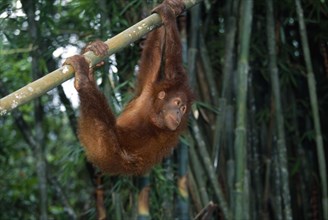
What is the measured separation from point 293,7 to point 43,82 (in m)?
2.89

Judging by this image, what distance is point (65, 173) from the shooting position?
179 inches

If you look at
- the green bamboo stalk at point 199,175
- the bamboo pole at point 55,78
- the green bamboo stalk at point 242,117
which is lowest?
the green bamboo stalk at point 199,175

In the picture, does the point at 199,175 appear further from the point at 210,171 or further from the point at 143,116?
the point at 143,116

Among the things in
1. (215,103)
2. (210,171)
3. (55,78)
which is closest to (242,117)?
(210,171)

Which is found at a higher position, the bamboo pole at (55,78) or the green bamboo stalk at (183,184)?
the bamboo pole at (55,78)

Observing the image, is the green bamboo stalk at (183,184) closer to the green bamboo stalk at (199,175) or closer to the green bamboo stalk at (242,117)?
the green bamboo stalk at (199,175)

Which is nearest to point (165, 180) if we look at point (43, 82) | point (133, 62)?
point (133, 62)

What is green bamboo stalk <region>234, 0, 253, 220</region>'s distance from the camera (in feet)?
13.8

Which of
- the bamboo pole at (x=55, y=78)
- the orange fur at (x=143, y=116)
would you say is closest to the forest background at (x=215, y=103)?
the orange fur at (x=143, y=116)

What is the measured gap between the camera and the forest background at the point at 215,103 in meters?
4.36

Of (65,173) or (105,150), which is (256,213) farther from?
(105,150)

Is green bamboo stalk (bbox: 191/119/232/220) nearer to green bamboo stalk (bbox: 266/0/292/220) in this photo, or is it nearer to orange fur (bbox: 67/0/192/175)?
green bamboo stalk (bbox: 266/0/292/220)

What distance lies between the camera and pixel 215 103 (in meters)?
4.98

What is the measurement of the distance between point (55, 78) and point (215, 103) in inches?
103
